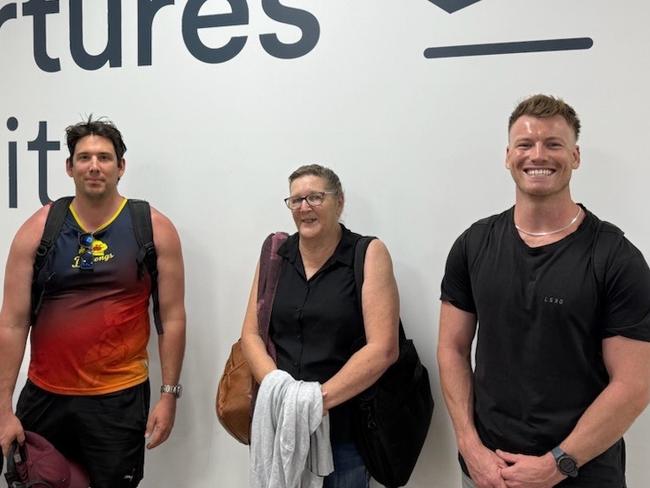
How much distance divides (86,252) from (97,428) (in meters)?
0.56

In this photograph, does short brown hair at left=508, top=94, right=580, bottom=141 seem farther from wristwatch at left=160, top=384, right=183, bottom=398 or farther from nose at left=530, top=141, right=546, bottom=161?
wristwatch at left=160, top=384, right=183, bottom=398

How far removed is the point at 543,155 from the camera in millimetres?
1557

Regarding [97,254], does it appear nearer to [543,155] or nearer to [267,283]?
[267,283]

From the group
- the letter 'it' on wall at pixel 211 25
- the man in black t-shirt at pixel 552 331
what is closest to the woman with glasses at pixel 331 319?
the man in black t-shirt at pixel 552 331

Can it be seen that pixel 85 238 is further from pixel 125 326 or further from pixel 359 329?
pixel 359 329

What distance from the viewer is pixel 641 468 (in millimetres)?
2006

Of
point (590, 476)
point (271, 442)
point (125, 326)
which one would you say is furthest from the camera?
point (125, 326)

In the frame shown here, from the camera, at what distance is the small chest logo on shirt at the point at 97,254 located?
6.88 feet

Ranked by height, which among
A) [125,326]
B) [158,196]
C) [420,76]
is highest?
[420,76]

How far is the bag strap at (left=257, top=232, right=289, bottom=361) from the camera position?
1.95 metres

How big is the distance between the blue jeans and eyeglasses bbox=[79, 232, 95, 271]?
3.07ft

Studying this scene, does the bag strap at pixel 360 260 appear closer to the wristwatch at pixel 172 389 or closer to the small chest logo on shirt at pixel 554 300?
the small chest logo on shirt at pixel 554 300

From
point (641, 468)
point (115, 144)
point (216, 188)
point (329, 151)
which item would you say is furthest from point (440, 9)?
point (641, 468)

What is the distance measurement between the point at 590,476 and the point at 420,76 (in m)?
1.25
